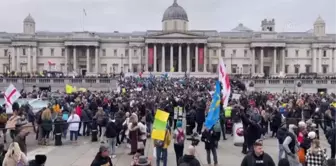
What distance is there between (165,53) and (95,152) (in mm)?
91508

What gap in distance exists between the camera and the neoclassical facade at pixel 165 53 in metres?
107

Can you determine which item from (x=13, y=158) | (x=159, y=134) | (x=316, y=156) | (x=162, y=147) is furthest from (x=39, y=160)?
(x=316, y=156)

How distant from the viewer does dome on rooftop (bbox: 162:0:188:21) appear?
114 m

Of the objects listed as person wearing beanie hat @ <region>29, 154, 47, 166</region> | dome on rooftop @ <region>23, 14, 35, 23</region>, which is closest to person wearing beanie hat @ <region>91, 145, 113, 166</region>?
person wearing beanie hat @ <region>29, 154, 47, 166</region>

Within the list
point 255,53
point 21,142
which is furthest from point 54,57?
point 21,142

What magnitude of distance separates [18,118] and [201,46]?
8974 centimetres

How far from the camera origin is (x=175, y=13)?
114500 mm

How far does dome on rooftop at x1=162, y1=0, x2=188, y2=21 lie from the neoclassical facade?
6.12 m

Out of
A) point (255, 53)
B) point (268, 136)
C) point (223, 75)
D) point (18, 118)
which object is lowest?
point (268, 136)

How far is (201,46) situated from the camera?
347ft

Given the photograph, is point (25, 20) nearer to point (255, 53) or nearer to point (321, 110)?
point (255, 53)

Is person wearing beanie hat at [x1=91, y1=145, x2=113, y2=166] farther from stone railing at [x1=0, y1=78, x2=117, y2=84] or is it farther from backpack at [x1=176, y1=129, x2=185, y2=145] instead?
stone railing at [x1=0, y1=78, x2=117, y2=84]

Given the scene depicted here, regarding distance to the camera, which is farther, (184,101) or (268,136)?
(184,101)

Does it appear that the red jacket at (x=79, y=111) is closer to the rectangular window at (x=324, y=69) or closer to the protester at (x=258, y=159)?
the protester at (x=258, y=159)
